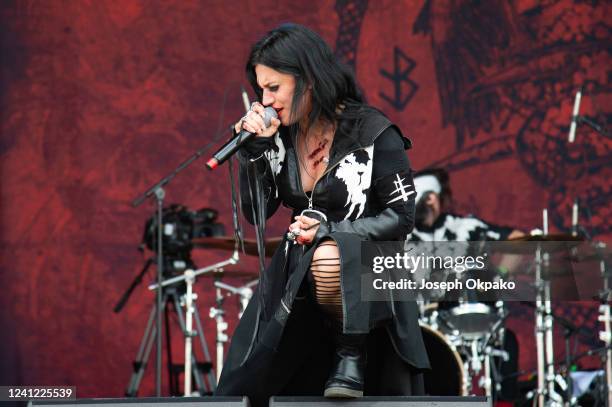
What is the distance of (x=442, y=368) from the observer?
16.4 feet

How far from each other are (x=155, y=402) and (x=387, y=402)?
565 millimetres

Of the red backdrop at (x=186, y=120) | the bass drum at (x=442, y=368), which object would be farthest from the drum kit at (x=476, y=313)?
the red backdrop at (x=186, y=120)

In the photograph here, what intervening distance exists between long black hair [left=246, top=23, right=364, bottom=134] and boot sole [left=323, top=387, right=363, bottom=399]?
0.72m

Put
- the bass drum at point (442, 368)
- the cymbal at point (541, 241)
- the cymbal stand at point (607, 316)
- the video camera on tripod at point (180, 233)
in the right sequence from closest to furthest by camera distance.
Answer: the bass drum at point (442, 368) → the cymbal stand at point (607, 316) → the cymbal at point (541, 241) → the video camera on tripod at point (180, 233)

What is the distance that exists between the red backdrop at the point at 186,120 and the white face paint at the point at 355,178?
4.57 metres

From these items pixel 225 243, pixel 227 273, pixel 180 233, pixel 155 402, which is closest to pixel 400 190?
pixel 155 402

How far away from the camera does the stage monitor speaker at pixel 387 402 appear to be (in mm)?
2541

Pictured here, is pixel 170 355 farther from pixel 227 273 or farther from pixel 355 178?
pixel 355 178

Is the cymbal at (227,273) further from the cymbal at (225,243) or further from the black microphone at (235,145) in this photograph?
the black microphone at (235,145)

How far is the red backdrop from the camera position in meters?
7.18

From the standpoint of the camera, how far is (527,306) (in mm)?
7320

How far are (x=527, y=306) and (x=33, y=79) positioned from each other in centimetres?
373

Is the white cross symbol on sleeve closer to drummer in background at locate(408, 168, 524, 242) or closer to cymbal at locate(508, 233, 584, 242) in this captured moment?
cymbal at locate(508, 233, 584, 242)

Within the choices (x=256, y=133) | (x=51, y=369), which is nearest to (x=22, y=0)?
(x=51, y=369)
